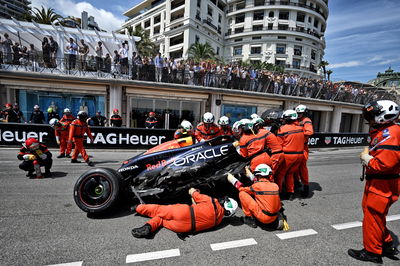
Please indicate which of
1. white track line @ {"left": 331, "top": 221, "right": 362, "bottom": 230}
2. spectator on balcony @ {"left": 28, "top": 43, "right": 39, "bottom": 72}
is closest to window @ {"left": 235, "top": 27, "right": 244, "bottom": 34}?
spectator on balcony @ {"left": 28, "top": 43, "right": 39, "bottom": 72}

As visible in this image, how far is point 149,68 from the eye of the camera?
1325 centimetres

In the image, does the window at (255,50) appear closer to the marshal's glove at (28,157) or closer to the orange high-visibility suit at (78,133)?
the orange high-visibility suit at (78,133)

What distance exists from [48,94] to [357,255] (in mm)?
15942

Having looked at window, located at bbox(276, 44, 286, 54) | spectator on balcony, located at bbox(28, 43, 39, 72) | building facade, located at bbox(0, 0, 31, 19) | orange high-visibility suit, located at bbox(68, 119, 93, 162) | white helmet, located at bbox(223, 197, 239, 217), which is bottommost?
white helmet, located at bbox(223, 197, 239, 217)

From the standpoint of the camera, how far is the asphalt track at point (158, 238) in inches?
93.5

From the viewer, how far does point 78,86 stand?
42.5 feet

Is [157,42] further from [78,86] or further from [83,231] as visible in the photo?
[83,231]

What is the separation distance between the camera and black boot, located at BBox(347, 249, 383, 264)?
238cm

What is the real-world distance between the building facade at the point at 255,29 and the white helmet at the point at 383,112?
1700 inches

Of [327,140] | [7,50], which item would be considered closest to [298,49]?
[327,140]

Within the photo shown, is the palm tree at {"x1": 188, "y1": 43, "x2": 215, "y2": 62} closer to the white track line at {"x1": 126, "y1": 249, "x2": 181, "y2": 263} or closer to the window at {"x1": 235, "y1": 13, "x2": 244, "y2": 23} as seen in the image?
the window at {"x1": 235, "y1": 13, "x2": 244, "y2": 23}

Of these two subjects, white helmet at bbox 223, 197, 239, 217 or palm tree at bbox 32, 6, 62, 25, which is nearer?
white helmet at bbox 223, 197, 239, 217

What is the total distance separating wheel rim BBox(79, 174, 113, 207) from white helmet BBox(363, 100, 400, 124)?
362 centimetres

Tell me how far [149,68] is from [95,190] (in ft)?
36.9
